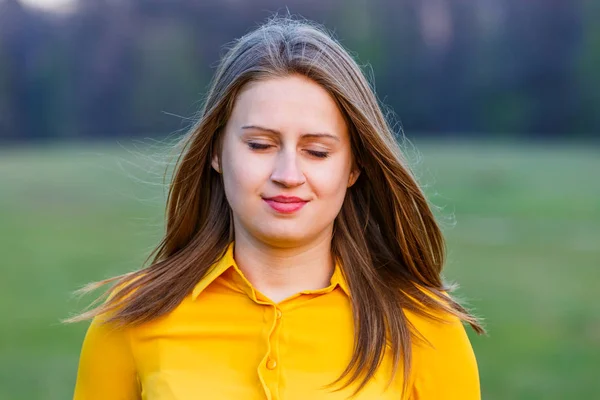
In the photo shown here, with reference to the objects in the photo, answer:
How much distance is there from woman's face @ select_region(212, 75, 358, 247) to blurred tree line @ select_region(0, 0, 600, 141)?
1706 inches

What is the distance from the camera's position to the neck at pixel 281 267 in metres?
2.75

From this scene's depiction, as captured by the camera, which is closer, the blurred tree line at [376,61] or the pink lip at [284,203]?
the pink lip at [284,203]

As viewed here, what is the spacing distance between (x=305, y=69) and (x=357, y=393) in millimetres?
865

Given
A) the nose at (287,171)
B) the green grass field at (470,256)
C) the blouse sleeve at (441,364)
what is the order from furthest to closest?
the green grass field at (470,256) → the blouse sleeve at (441,364) → the nose at (287,171)

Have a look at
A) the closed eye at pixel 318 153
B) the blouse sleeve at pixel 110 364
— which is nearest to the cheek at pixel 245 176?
the closed eye at pixel 318 153

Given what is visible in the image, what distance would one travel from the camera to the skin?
255 cm

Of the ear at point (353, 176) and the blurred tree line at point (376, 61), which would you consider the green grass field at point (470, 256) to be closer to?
the ear at point (353, 176)

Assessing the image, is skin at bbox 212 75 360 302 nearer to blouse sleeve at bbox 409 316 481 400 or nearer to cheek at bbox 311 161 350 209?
cheek at bbox 311 161 350 209

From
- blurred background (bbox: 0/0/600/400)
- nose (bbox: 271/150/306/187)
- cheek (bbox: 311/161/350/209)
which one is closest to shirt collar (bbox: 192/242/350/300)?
cheek (bbox: 311/161/350/209)

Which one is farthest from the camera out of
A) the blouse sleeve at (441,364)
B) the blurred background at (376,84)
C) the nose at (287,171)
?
the blurred background at (376,84)

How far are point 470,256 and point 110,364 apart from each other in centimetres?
1289

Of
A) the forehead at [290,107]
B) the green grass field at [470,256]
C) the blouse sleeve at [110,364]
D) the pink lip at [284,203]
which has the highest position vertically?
the forehead at [290,107]

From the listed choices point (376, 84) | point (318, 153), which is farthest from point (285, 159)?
point (376, 84)

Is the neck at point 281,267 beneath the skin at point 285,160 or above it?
A: beneath
